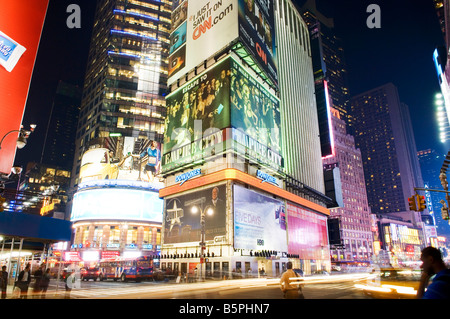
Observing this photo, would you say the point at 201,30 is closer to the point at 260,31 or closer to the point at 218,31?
the point at 218,31

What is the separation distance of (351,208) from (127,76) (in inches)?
4585

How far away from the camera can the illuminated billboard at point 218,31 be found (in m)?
49.9

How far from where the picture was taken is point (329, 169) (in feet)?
253

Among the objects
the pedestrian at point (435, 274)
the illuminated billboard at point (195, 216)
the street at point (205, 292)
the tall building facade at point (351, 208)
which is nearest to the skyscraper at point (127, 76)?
the illuminated billboard at point (195, 216)

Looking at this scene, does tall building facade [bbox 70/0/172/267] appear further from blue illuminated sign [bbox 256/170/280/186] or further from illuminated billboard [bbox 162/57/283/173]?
blue illuminated sign [bbox 256/170/280/186]

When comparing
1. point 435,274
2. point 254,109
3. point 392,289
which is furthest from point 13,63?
point 254,109

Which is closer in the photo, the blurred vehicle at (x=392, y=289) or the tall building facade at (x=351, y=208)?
the blurred vehicle at (x=392, y=289)

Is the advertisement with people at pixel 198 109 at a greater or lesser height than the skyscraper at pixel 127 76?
lesser

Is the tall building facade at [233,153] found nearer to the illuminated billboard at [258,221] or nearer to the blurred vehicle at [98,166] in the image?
the illuminated billboard at [258,221]

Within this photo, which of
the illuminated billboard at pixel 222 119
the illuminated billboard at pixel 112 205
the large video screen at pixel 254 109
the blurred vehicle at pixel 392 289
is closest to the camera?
the blurred vehicle at pixel 392 289

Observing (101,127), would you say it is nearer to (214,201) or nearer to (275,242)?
(214,201)

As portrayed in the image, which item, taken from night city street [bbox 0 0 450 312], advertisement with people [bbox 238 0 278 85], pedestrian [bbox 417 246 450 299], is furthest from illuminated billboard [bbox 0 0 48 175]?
advertisement with people [bbox 238 0 278 85]

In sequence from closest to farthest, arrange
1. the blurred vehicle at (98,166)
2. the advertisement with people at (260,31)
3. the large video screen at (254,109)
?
the large video screen at (254,109)
the advertisement with people at (260,31)
the blurred vehicle at (98,166)

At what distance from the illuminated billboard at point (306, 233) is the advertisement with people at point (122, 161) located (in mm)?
38514
